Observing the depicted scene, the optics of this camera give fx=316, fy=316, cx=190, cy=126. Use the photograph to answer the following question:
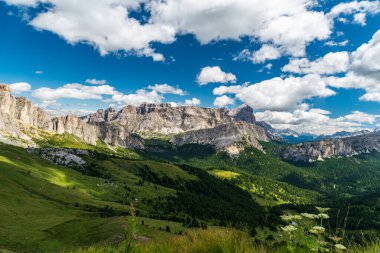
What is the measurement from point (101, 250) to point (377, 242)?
6.05 metres

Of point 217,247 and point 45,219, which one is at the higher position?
point 217,247

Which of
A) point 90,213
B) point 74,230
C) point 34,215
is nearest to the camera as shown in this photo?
point 74,230

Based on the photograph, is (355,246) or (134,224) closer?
(134,224)

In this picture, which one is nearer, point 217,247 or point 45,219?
point 217,247

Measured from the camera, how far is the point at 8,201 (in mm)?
122438

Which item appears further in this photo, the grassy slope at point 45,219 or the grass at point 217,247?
the grassy slope at point 45,219

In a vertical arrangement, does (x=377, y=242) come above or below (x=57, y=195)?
above

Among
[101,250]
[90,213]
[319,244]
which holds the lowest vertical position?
[90,213]

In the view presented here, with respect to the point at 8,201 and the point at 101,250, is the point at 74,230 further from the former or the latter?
the point at 101,250

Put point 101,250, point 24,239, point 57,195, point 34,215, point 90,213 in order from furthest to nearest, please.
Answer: point 57,195
point 90,213
point 34,215
point 24,239
point 101,250

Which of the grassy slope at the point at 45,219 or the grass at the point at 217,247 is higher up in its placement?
the grass at the point at 217,247

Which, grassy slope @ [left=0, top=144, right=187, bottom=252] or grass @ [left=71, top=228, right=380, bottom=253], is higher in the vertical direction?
grass @ [left=71, top=228, right=380, bottom=253]

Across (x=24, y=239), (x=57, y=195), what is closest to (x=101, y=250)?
(x=24, y=239)

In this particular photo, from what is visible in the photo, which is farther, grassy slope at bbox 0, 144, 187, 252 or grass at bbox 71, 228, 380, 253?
grassy slope at bbox 0, 144, 187, 252
